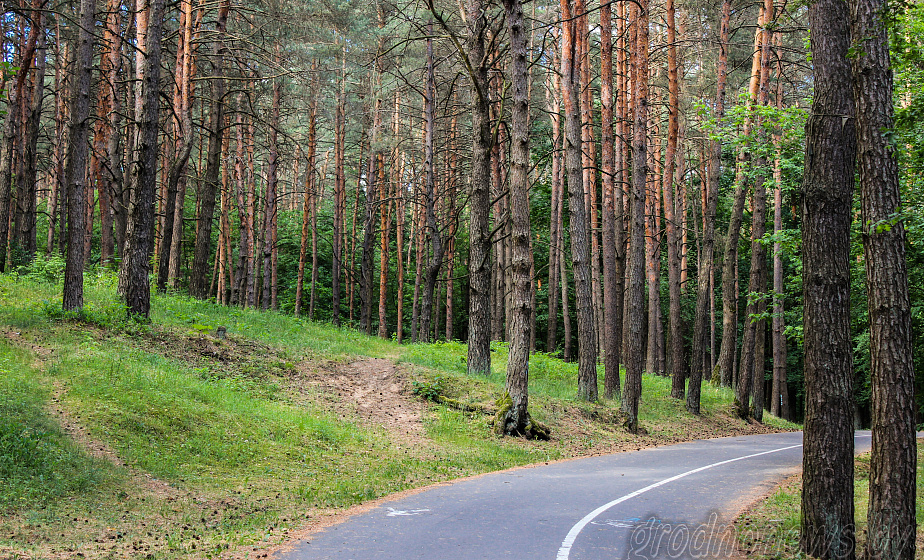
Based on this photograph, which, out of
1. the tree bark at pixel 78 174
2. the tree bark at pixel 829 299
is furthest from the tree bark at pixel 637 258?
the tree bark at pixel 78 174

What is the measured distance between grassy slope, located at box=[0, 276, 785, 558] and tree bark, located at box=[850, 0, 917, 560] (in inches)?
233

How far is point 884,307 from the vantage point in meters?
6.95

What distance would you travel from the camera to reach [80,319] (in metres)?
14.3

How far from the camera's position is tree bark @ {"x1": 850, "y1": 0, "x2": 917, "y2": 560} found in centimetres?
686

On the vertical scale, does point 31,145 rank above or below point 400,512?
above

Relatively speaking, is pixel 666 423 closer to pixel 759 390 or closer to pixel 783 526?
pixel 759 390

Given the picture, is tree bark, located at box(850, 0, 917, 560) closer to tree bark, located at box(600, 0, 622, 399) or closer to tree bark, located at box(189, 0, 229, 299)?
tree bark, located at box(600, 0, 622, 399)

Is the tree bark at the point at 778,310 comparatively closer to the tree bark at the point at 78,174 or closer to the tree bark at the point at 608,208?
the tree bark at the point at 608,208

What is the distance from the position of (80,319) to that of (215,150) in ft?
29.6

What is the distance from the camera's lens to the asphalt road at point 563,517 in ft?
21.1

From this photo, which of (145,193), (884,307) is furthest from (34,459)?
(884,307)

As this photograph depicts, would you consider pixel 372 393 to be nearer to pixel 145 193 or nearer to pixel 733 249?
pixel 145 193

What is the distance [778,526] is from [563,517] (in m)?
2.52

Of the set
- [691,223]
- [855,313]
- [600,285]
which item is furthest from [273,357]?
[691,223]
